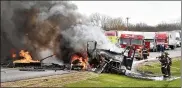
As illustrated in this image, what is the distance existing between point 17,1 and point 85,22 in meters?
5.81

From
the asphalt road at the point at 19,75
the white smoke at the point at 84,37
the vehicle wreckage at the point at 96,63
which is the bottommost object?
the asphalt road at the point at 19,75

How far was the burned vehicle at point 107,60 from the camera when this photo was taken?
755 inches

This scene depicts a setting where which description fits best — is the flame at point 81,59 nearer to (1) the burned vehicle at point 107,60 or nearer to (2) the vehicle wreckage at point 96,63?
(2) the vehicle wreckage at point 96,63

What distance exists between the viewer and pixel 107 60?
64.3 ft

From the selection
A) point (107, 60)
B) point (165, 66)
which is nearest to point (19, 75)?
point (107, 60)

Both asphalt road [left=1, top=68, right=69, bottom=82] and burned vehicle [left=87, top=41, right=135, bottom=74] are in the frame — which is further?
burned vehicle [left=87, top=41, right=135, bottom=74]

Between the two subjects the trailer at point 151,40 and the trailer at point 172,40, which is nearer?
the trailer at point 151,40

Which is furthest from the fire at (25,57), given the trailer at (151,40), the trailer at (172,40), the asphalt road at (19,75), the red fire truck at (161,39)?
the trailer at (172,40)

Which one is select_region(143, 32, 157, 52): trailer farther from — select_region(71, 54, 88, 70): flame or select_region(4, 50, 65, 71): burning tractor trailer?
select_region(4, 50, 65, 71): burning tractor trailer

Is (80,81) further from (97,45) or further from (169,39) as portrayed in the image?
(169,39)

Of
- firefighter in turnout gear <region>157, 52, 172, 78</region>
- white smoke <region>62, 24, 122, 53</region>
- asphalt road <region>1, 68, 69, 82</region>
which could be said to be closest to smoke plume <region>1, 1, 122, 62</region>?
white smoke <region>62, 24, 122, 53</region>

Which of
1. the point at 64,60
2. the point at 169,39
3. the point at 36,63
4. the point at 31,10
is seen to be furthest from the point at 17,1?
the point at 169,39

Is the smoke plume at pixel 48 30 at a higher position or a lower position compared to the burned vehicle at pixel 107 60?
higher

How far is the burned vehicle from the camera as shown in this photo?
19.2 metres
